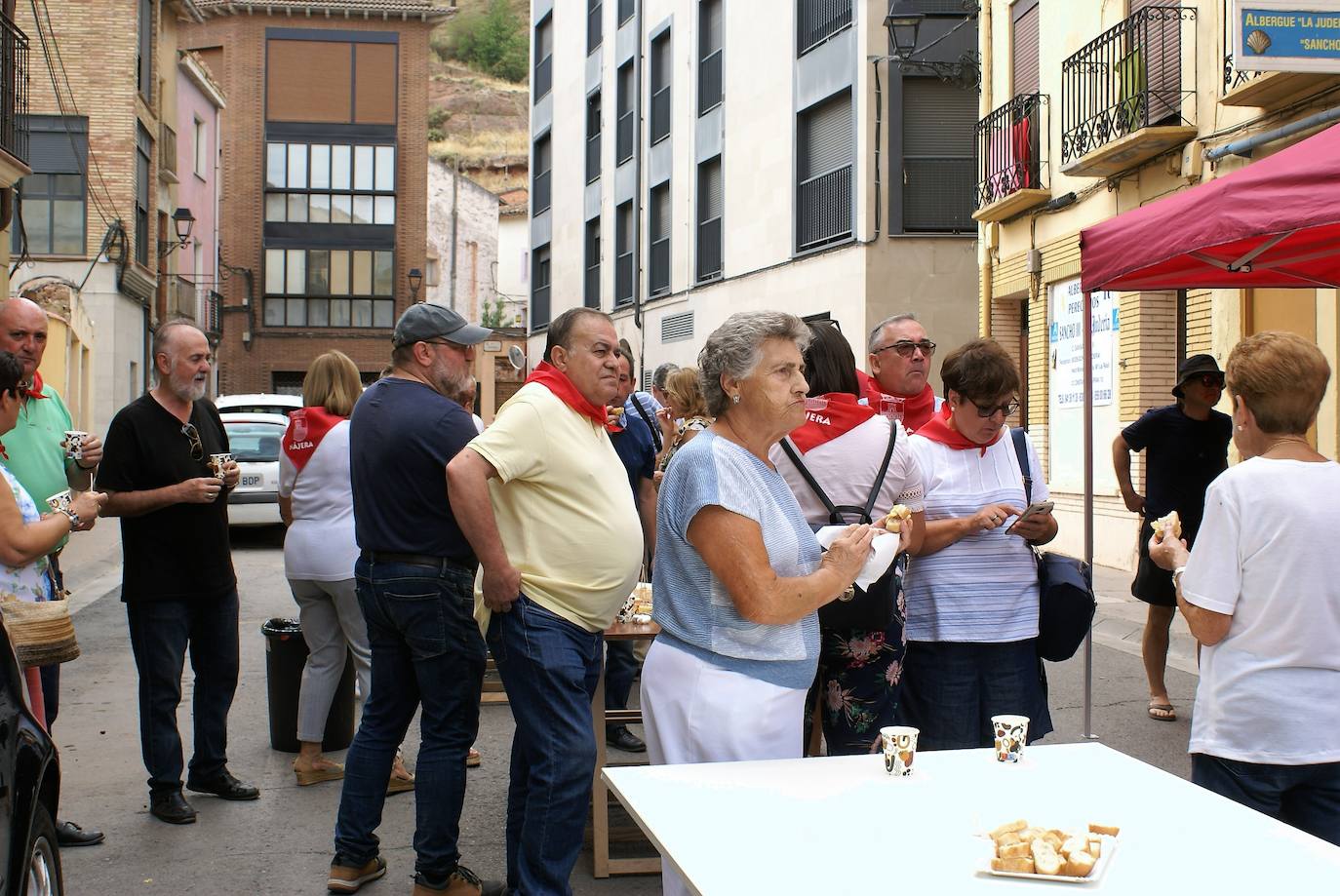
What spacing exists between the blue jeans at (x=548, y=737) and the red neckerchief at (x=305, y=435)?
8.26 feet

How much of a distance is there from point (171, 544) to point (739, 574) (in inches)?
123

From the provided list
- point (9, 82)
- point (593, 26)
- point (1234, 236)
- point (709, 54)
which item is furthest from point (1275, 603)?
point (593, 26)

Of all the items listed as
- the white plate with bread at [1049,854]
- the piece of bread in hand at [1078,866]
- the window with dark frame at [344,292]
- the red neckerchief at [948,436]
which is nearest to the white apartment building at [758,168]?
the window with dark frame at [344,292]

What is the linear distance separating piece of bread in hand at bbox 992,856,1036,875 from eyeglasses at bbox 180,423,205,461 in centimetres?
403

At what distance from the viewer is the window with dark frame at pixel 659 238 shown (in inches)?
1148

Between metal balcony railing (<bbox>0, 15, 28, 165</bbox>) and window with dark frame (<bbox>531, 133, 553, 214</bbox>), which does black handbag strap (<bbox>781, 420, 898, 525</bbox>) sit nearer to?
metal balcony railing (<bbox>0, 15, 28, 165</bbox>)

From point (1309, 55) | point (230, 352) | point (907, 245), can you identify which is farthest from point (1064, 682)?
point (230, 352)

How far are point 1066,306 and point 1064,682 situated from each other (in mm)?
8631

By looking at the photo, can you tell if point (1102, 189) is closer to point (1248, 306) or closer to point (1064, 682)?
point (1248, 306)

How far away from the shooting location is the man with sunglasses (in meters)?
5.47

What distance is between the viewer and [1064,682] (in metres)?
8.59

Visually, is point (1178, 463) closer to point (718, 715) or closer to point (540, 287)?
point (718, 715)

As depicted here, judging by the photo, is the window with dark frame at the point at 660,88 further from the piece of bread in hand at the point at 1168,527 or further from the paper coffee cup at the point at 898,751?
the paper coffee cup at the point at 898,751

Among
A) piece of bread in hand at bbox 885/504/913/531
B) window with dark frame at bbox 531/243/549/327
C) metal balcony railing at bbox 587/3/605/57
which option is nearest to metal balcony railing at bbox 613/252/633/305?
metal balcony railing at bbox 587/3/605/57
